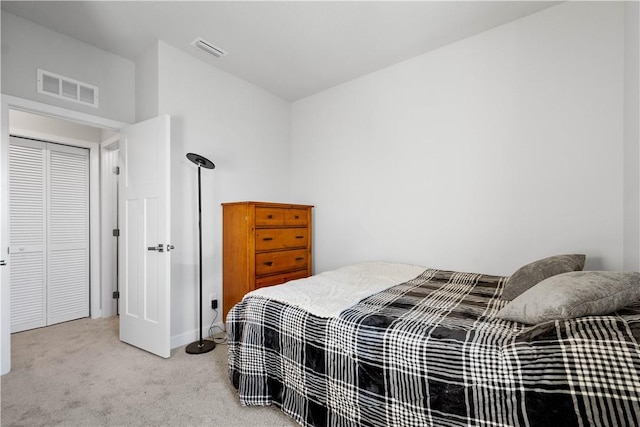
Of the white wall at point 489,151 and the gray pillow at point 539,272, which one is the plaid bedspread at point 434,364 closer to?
the gray pillow at point 539,272

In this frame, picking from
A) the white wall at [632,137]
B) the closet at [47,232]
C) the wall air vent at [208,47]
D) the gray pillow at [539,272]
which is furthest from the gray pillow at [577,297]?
the closet at [47,232]

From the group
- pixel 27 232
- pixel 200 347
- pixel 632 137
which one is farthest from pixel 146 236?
pixel 632 137

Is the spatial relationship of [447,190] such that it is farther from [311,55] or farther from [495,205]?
[311,55]

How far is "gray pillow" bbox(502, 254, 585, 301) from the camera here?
1635 millimetres

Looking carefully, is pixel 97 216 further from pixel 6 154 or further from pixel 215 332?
pixel 215 332

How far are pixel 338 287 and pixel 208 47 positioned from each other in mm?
2453

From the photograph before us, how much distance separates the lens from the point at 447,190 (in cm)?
266

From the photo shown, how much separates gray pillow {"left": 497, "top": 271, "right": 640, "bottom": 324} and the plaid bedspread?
0.17ft

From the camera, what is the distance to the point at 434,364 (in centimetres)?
109

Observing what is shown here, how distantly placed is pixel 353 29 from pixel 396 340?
2.43 metres

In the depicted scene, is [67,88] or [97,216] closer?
[67,88]

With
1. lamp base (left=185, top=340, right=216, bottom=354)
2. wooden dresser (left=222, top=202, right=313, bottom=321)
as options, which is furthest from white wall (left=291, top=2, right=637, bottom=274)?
lamp base (left=185, top=340, right=216, bottom=354)

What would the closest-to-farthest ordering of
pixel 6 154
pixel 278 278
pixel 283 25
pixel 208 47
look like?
pixel 6 154 → pixel 283 25 → pixel 208 47 → pixel 278 278

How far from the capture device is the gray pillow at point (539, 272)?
5.36 feet
